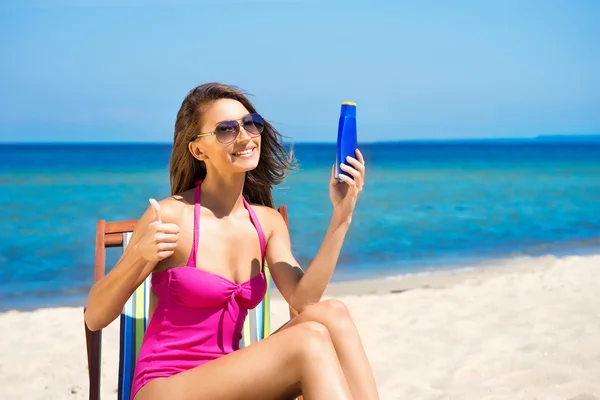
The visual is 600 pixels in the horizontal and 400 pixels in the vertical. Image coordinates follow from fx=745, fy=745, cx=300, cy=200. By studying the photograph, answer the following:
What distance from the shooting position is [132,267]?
266 cm

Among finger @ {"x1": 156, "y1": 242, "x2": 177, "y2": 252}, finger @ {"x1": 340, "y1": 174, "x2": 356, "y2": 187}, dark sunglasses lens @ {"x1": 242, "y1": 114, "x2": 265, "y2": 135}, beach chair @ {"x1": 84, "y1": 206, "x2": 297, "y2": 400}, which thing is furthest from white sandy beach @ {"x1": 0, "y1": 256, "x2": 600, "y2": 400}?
finger @ {"x1": 156, "y1": 242, "x2": 177, "y2": 252}

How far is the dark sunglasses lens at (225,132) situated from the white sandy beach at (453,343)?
7.21ft

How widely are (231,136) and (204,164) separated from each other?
34 centimetres

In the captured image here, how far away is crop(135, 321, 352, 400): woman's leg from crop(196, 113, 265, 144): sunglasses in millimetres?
832

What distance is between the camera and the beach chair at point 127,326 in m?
3.33

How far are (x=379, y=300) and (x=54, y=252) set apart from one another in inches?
299

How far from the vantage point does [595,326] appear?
18.7 ft

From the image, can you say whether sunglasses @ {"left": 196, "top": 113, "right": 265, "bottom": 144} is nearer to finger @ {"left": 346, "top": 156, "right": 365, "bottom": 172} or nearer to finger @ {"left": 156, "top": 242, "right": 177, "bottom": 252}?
finger @ {"left": 346, "top": 156, "right": 365, "bottom": 172}

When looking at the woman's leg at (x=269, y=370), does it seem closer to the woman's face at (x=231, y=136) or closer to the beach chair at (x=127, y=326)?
the beach chair at (x=127, y=326)

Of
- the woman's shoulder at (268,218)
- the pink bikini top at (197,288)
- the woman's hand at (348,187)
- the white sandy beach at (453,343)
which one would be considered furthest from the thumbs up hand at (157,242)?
the white sandy beach at (453,343)

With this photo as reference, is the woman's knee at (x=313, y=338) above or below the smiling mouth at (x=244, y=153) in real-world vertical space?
below

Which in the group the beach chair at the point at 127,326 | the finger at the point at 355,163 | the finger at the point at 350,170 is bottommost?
the beach chair at the point at 127,326

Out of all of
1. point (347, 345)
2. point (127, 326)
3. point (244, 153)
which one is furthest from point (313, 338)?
point (127, 326)

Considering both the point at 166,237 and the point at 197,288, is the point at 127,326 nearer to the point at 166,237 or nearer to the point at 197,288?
the point at 197,288
